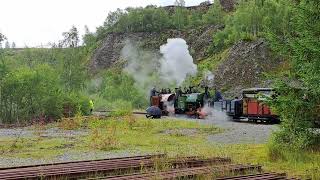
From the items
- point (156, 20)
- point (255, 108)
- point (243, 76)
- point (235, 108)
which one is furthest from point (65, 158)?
point (156, 20)

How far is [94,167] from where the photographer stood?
39.6 ft

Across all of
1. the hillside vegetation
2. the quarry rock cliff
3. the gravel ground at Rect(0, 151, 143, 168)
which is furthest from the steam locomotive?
the gravel ground at Rect(0, 151, 143, 168)

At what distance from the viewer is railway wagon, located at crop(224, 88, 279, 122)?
30359mm

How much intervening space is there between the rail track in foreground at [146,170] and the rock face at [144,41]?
92639 millimetres

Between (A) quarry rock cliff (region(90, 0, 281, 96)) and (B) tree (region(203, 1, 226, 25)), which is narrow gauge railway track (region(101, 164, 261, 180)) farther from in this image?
(B) tree (region(203, 1, 226, 25))

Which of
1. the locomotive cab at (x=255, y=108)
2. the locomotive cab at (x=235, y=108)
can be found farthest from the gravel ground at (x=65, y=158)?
the locomotive cab at (x=235, y=108)

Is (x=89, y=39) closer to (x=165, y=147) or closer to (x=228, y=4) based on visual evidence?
(x=228, y=4)

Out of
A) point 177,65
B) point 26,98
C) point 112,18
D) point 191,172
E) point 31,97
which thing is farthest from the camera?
point 112,18

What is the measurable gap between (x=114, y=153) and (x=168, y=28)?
11292 centimetres

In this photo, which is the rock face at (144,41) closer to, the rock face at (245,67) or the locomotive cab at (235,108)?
the rock face at (245,67)

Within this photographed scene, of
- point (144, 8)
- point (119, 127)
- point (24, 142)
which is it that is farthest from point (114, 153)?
point (144, 8)

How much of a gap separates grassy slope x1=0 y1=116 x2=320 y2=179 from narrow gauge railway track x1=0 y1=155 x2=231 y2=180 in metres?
1.70

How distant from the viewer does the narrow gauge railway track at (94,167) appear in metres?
11.0

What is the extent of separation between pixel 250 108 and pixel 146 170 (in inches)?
835
